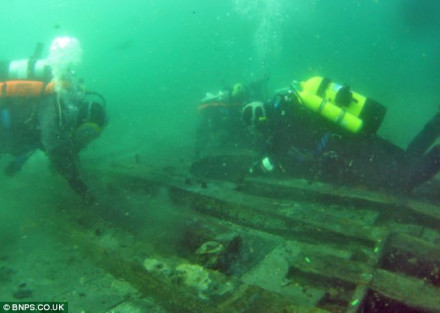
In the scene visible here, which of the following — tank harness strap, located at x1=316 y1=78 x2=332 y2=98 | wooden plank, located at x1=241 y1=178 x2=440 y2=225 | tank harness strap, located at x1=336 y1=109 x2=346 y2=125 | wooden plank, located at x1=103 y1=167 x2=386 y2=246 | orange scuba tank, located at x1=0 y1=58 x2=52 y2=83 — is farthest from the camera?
orange scuba tank, located at x1=0 y1=58 x2=52 y2=83

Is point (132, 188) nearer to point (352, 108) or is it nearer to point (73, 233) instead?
point (73, 233)

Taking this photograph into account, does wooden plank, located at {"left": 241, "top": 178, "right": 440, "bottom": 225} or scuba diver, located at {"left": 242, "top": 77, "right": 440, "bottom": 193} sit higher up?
scuba diver, located at {"left": 242, "top": 77, "right": 440, "bottom": 193}

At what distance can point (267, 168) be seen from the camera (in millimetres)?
5488

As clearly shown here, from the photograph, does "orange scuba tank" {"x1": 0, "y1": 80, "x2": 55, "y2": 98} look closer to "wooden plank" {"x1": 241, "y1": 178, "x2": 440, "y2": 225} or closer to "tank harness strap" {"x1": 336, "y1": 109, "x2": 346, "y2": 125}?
"wooden plank" {"x1": 241, "y1": 178, "x2": 440, "y2": 225}

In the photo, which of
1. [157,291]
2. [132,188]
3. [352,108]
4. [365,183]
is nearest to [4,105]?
[132,188]

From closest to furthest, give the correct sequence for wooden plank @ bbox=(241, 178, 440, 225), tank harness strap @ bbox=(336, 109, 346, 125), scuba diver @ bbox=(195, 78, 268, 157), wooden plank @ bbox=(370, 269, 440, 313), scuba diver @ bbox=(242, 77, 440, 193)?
wooden plank @ bbox=(370, 269, 440, 313), wooden plank @ bbox=(241, 178, 440, 225), tank harness strap @ bbox=(336, 109, 346, 125), scuba diver @ bbox=(242, 77, 440, 193), scuba diver @ bbox=(195, 78, 268, 157)

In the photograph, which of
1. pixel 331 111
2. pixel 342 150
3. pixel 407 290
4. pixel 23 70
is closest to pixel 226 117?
pixel 342 150

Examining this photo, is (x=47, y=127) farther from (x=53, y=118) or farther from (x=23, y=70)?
(x=23, y=70)

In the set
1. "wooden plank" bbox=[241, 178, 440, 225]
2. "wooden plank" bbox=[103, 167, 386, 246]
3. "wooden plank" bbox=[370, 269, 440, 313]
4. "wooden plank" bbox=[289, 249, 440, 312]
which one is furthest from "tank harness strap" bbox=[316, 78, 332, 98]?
"wooden plank" bbox=[370, 269, 440, 313]

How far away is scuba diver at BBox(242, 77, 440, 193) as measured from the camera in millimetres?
5102

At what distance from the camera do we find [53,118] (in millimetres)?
4875

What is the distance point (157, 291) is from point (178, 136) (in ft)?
37.5

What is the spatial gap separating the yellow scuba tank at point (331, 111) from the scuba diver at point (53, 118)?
3.37 m

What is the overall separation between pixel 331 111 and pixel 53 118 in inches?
160
